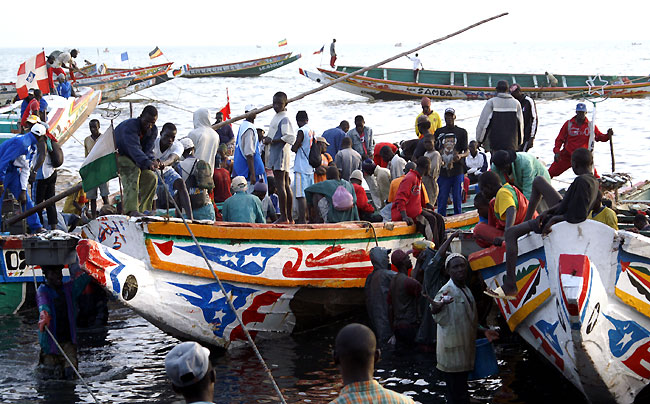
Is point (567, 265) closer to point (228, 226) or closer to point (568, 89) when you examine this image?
point (228, 226)

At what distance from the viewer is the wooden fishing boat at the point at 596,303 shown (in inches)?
257

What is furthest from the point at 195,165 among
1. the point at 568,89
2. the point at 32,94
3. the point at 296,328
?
the point at 568,89

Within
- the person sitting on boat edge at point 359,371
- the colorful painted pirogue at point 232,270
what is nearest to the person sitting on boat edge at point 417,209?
the colorful painted pirogue at point 232,270

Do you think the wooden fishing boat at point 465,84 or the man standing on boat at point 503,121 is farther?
the wooden fishing boat at point 465,84

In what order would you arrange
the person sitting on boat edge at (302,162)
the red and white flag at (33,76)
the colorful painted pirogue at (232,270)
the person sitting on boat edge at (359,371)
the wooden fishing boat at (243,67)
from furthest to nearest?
the wooden fishing boat at (243,67) < the red and white flag at (33,76) < the person sitting on boat edge at (302,162) < the colorful painted pirogue at (232,270) < the person sitting on boat edge at (359,371)

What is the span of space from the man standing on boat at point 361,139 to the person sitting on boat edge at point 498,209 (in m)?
6.12

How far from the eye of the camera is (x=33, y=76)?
15.3 meters

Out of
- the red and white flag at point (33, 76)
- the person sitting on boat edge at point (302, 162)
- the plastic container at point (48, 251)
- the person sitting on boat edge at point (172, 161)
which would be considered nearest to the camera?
the plastic container at point (48, 251)

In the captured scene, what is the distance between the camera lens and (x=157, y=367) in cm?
867

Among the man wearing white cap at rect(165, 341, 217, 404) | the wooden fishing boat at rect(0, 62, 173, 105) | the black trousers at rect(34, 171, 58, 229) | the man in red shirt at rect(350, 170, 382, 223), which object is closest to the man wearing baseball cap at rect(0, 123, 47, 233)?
the black trousers at rect(34, 171, 58, 229)

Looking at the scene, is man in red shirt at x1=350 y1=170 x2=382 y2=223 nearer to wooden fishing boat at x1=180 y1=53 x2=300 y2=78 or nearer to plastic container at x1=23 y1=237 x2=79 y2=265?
plastic container at x1=23 y1=237 x2=79 y2=265

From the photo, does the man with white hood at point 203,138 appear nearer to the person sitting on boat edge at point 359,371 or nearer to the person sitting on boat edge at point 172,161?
the person sitting on boat edge at point 172,161

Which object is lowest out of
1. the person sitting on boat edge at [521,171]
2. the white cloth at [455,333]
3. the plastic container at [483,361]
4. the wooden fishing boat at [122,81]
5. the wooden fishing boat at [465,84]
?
the plastic container at [483,361]

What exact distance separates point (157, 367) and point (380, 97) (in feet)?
95.9
